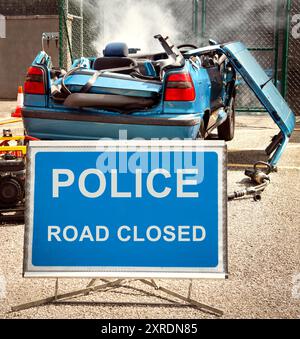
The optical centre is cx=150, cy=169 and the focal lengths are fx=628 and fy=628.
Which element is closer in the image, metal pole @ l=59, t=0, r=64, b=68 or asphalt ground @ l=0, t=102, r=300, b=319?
asphalt ground @ l=0, t=102, r=300, b=319

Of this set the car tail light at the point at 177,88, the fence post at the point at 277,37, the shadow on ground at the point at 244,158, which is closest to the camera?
the car tail light at the point at 177,88

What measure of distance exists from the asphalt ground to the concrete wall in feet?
43.7

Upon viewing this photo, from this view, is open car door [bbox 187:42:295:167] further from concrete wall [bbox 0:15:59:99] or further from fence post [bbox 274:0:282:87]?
concrete wall [bbox 0:15:59:99]

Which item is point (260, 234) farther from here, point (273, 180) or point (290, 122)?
point (290, 122)

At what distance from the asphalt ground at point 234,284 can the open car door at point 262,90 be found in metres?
1.50

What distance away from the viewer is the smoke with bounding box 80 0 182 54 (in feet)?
55.7

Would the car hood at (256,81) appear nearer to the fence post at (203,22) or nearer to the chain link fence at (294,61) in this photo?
the fence post at (203,22)

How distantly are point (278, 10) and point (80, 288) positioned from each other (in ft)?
36.9

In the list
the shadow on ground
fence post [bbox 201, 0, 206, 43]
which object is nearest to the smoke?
fence post [bbox 201, 0, 206, 43]

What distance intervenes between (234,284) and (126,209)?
1008 millimetres

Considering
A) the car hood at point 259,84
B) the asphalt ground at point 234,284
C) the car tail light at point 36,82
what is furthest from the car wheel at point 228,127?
the car tail light at point 36,82

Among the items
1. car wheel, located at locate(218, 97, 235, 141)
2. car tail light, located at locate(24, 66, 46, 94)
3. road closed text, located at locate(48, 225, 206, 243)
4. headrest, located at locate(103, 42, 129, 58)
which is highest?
headrest, located at locate(103, 42, 129, 58)

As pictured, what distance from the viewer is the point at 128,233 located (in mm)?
3621

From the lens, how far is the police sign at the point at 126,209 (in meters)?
3.59
